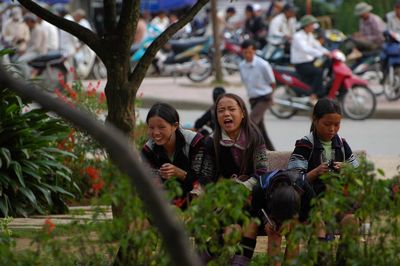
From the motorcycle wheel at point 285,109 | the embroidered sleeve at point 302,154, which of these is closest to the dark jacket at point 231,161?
the embroidered sleeve at point 302,154

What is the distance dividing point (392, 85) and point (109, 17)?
14.5m

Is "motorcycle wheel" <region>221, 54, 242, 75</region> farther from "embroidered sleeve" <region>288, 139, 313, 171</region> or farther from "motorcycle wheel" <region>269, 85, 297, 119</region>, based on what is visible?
"embroidered sleeve" <region>288, 139, 313, 171</region>

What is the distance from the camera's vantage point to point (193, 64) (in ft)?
87.6

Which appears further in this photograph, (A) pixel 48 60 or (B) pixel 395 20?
(A) pixel 48 60

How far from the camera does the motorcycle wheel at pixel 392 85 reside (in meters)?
21.2

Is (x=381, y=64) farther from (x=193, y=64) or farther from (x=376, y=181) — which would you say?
(x=376, y=181)

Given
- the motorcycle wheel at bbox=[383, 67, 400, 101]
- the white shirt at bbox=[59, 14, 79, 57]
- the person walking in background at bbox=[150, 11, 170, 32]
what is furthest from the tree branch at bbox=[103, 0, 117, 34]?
the person walking in background at bbox=[150, 11, 170, 32]

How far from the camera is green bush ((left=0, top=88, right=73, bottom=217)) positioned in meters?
9.38

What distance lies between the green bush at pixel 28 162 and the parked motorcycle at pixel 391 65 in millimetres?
11996

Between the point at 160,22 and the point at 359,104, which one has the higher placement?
the point at 160,22

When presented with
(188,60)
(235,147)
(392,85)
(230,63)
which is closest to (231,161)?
(235,147)

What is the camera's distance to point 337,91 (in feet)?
63.3

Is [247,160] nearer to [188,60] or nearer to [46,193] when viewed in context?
[46,193]

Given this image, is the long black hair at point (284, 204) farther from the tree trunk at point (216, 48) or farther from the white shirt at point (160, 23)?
the white shirt at point (160, 23)
